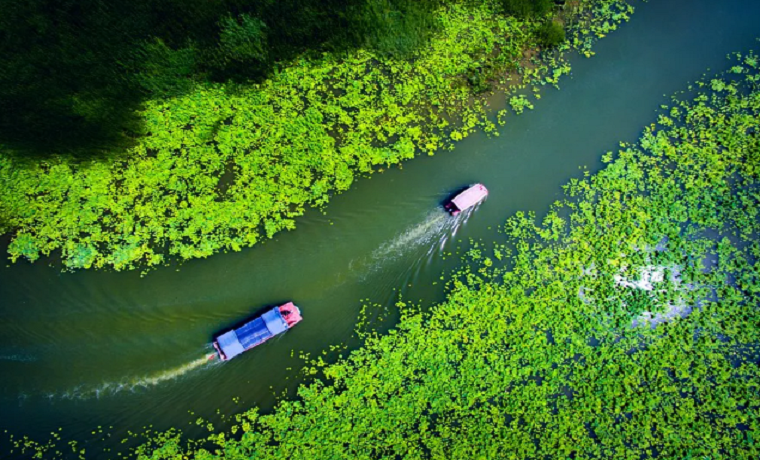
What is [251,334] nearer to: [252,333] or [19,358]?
[252,333]

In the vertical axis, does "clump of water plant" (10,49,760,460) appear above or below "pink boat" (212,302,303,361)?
below

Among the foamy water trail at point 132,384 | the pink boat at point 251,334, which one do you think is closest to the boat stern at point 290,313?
the pink boat at point 251,334

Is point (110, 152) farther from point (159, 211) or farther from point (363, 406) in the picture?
point (363, 406)

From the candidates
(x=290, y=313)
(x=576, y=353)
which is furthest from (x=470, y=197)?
(x=290, y=313)

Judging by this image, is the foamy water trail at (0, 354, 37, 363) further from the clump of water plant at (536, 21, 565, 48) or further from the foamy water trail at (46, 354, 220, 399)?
the clump of water plant at (536, 21, 565, 48)

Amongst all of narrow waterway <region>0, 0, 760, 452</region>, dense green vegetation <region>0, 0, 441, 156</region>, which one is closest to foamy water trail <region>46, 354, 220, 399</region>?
narrow waterway <region>0, 0, 760, 452</region>

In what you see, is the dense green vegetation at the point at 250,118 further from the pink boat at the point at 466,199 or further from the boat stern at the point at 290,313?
the boat stern at the point at 290,313
